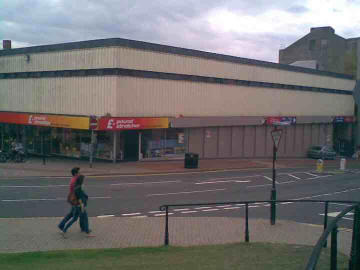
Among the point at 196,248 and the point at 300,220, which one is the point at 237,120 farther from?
the point at 196,248

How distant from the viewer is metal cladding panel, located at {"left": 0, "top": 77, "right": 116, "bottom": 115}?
101 ft

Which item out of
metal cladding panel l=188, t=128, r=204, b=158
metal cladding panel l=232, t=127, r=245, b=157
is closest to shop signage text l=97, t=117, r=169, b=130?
metal cladding panel l=188, t=128, r=204, b=158

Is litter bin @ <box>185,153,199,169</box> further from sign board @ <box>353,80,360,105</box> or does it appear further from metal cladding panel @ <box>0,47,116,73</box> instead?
sign board @ <box>353,80,360,105</box>

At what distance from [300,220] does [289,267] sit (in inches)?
309

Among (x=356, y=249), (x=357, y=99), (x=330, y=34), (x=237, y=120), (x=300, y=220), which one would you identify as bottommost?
(x=300, y=220)

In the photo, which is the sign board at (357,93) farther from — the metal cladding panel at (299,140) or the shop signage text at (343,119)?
the metal cladding panel at (299,140)

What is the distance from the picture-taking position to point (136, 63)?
3161 cm

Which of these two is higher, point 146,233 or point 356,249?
point 356,249

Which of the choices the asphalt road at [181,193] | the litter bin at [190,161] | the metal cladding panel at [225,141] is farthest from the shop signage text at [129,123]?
the metal cladding panel at [225,141]

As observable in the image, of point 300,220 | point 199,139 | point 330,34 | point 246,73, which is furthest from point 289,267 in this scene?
point 330,34

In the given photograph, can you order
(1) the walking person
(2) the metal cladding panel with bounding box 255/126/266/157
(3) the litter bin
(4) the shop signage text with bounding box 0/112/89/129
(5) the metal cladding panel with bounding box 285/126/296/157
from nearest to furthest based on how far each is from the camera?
(1) the walking person < (3) the litter bin < (4) the shop signage text with bounding box 0/112/89/129 < (2) the metal cladding panel with bounding box 255/126/266/157 < (5) the metal cladding panel with bounding box 285/126/296/157

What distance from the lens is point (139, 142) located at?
32969 mm

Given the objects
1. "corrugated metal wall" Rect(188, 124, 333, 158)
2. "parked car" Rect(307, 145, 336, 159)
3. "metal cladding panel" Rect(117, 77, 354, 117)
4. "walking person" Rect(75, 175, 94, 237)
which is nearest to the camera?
"walking person" Rect(75, 175, 94, 237)

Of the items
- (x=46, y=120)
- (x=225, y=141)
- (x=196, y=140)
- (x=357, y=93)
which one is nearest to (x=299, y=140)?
(x=225, y=141)
